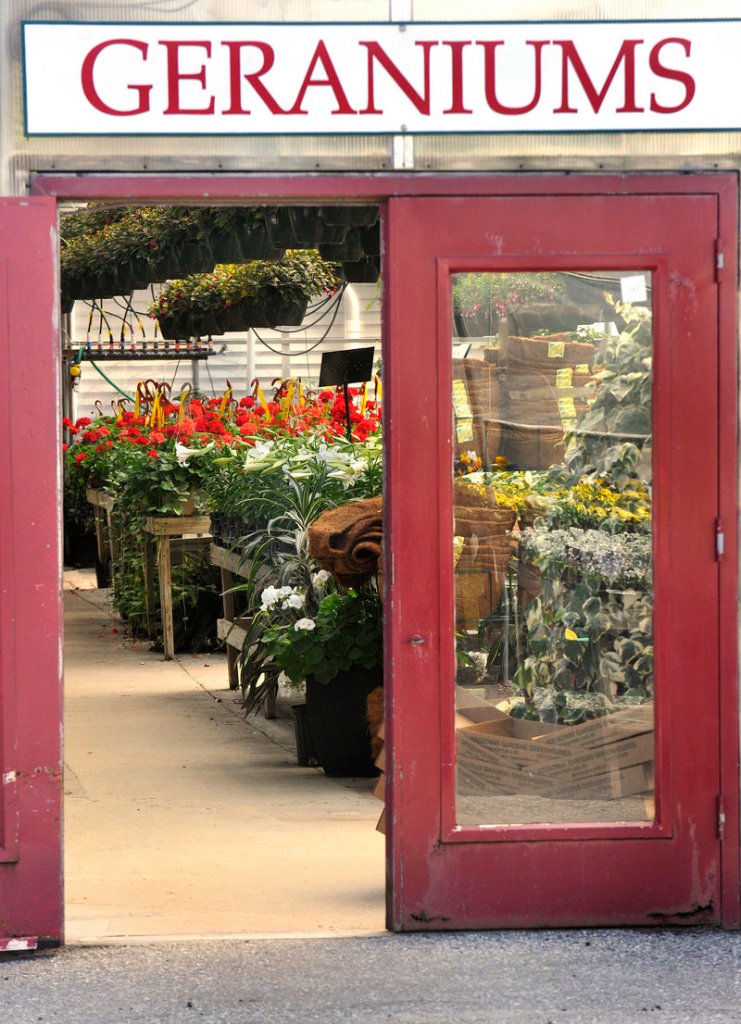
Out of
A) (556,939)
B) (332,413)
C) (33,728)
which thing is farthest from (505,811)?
(332,413)

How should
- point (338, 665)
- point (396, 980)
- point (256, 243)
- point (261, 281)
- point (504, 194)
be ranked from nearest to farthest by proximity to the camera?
point (396, 980) → point (504, 194) → point (338, 665) → point (256, 243) → point (261, 281)

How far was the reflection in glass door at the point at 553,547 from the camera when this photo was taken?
15.2 feet

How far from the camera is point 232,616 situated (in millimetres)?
8828

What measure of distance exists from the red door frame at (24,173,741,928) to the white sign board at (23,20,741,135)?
5.7 inches

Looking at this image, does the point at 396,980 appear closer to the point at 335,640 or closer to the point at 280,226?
the point at 335,640

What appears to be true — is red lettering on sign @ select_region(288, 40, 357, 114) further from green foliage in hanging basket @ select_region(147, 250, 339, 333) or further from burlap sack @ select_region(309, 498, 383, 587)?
green foliage in hanging basket @ select_region(147, 250, 339, 333)

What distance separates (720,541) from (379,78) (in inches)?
68.6

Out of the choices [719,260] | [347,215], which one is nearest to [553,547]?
[719,260]

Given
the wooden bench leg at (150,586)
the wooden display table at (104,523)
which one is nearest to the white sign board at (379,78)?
the wooden bench leg at (150,586)

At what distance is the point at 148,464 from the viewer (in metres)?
9.77

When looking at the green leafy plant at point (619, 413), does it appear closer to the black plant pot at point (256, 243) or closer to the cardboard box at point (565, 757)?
the cardboard box at point (565, 757)

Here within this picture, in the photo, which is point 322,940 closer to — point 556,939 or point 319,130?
point 556,939

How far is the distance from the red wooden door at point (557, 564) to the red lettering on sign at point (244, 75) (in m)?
0.51

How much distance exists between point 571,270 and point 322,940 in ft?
7.21
